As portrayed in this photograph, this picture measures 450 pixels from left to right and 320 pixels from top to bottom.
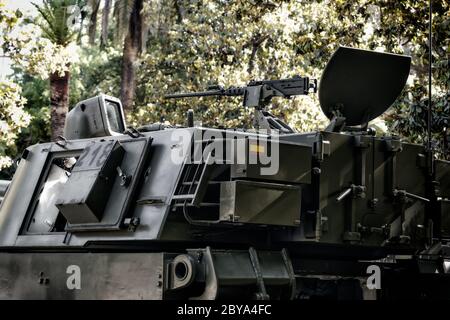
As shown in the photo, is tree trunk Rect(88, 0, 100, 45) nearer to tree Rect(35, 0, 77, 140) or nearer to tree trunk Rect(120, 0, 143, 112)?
tree trunk Rect(120, 0, 143, 112)

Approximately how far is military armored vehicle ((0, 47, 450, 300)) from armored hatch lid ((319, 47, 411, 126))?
0.05 feet

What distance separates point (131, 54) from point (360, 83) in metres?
22.4

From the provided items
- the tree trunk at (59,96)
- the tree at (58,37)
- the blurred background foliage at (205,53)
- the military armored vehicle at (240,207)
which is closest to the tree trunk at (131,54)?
the blurred background foliage at (205,53)

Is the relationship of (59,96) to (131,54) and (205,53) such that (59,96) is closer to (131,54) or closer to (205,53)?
(131,54)

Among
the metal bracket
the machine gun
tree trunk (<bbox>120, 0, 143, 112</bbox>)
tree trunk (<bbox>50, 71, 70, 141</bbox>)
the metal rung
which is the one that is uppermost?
tree trunk (<bbox>120, 0, 143, 112</bbox>)

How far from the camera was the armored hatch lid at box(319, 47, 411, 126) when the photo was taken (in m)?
10.3

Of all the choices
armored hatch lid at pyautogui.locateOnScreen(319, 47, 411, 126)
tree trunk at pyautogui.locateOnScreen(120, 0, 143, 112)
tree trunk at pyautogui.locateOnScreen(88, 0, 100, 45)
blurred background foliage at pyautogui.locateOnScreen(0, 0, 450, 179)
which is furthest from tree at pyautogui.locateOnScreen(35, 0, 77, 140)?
armored hatch lid at pyautogui.locateOnScreen(319, 47, 411, 126)

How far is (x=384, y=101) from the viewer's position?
428 inches

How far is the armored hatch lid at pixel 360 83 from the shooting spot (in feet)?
33.9

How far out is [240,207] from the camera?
871cm

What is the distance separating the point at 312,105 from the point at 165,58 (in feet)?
16.0

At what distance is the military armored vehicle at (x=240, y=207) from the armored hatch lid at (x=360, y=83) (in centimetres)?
1
